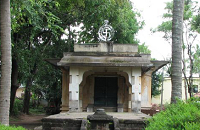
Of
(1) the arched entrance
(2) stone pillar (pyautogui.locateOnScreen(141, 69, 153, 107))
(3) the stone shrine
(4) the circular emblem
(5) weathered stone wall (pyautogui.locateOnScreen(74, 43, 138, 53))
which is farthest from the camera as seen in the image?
(1) the arched entrance

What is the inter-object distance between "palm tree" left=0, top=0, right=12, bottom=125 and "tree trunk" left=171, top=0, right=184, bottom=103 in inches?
230

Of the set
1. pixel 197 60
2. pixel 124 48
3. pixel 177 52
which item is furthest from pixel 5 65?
pixel 197 60

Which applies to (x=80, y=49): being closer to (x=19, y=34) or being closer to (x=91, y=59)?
(x=91, y=59)

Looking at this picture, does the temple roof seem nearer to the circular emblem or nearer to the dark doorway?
the circular emblem

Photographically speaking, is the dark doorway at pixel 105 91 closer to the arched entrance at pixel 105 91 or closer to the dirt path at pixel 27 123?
the arched entrance at pixel 105 91

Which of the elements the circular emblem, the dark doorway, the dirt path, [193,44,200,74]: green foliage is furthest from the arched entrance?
[193,44,200,74]: green foliage

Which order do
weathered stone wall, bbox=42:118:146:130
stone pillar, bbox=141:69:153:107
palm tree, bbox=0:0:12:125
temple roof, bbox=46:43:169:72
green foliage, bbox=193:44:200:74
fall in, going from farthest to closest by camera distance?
1. green foliage, bbox=193:44:200:74
2. stone pillar, bbox=141:69:153:107
3. temple roof, bbox=46:43:169:72
4. weathered stone wall, bbox=42:118:146:130
5. palm tree, bbox=0:0:12:125

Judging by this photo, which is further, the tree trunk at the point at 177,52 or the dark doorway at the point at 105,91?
the dark doorway at the point at 105,91

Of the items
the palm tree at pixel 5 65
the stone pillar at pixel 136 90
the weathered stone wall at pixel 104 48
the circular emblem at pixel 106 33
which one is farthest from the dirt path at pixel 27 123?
the palm tree at pixel 5 65

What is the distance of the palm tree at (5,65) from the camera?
780cm

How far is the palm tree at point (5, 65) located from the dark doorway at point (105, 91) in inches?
363

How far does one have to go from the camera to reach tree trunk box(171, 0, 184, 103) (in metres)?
10.1

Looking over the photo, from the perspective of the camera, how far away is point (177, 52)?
10383mm

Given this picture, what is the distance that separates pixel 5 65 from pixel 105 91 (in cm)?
961
